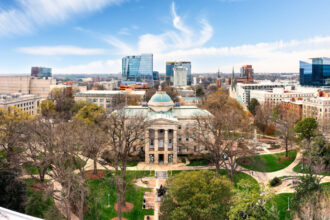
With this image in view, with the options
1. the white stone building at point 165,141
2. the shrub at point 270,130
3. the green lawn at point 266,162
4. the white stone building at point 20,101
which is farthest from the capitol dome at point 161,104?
the white stone building at point 20,101

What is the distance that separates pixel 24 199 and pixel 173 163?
28589 millimetres

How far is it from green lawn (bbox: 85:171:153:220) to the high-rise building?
151m

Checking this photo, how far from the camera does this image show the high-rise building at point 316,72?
505 feet

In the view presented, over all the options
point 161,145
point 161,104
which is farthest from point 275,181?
point 161,104

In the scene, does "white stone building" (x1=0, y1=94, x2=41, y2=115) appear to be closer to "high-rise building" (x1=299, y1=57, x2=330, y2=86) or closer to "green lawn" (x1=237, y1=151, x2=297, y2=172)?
"green lawn" (x1=237, y1=151, x2=297, y2=172)

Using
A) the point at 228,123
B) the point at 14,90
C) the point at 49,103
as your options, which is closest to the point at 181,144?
the point at 228,123

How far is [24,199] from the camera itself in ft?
102

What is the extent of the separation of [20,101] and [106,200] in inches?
2762

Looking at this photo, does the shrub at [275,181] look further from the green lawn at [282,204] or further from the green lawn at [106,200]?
the green lawn at [106,200]

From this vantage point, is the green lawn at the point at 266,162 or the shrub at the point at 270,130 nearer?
the green lawn at the point at 266,162

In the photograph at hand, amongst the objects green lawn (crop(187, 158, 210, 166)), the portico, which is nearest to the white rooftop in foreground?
the portico

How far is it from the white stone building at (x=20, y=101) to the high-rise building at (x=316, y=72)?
14940cm

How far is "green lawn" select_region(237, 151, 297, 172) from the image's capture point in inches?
2006

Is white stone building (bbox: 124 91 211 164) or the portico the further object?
the portico
